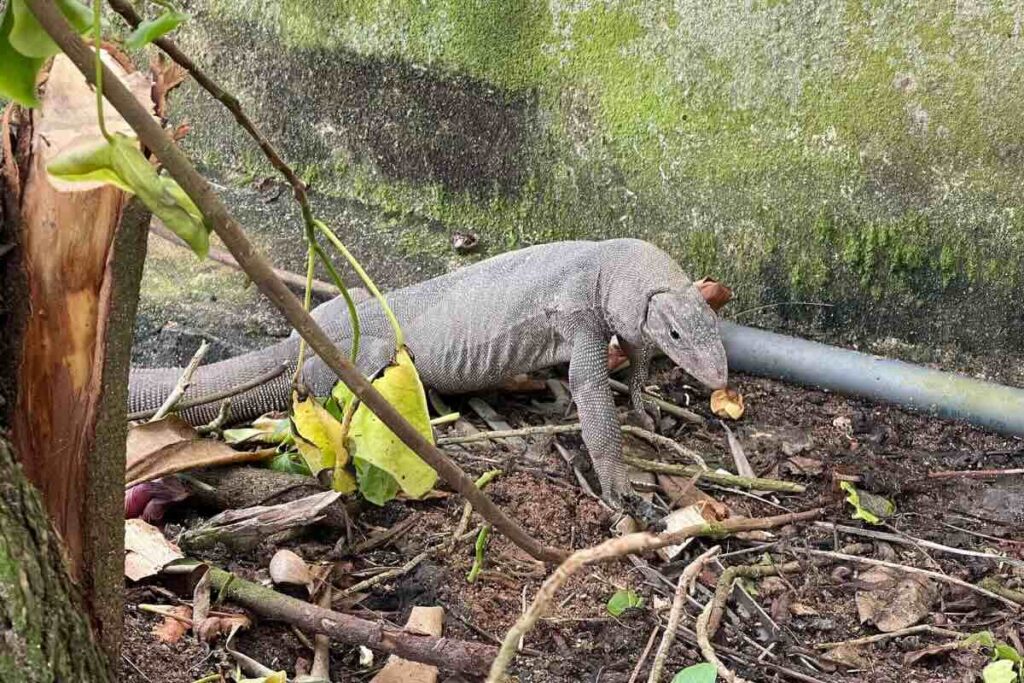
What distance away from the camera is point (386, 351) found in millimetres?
4367

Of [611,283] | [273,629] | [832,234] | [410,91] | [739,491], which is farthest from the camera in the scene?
[410,91]

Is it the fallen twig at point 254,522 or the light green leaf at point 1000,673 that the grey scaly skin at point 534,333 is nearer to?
the fallen twig at point 254,522

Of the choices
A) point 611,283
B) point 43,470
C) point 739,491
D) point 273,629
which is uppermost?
point 43,470

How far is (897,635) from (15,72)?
2694mm

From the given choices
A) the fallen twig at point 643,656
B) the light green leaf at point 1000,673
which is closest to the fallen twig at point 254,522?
the fallen twig at point 643,656

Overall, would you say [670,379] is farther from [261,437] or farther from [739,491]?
[261,437]

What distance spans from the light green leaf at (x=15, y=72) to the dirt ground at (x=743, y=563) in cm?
132

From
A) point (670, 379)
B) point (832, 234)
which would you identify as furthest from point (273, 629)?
point (832, 234)

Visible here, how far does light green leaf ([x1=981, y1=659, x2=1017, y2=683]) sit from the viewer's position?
2734 millimetres

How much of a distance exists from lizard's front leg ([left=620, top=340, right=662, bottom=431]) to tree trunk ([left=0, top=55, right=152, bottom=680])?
8.85 feet

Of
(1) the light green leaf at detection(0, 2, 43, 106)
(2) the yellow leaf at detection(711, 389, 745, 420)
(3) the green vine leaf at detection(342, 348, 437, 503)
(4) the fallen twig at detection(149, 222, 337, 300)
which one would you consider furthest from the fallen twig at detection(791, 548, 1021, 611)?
(1) the light green leaf at detection(0, 2, 43, 106)

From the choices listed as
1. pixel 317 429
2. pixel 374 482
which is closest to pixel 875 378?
pixel 374 482

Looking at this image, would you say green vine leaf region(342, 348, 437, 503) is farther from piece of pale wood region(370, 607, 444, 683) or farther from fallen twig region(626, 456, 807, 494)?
fallen twig region(626, 456, 807, 494)

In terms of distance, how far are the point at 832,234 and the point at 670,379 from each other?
2.93 ft
